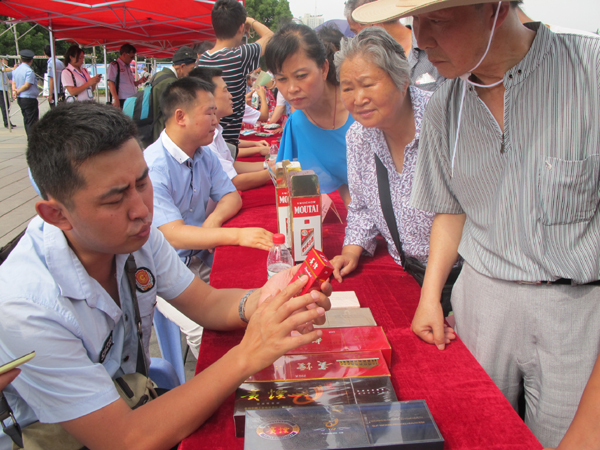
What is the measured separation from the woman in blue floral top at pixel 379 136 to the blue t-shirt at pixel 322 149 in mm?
610

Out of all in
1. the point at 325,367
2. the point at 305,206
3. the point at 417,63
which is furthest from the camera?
the point at 417,63

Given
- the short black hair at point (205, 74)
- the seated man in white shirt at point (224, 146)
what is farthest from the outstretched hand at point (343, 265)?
the short black hair at point (205, 74)

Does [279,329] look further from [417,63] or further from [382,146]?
[417,63]

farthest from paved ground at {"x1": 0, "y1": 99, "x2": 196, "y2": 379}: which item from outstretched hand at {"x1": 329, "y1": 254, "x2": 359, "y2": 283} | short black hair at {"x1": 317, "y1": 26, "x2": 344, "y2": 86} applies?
short black hair at {"x1": 317, "y1": 26, "x2": 344, "y2": 86}

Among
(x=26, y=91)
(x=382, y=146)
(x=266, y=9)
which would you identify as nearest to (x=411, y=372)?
(x=382, y=146)

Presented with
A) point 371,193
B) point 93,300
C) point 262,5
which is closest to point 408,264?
point 371,193

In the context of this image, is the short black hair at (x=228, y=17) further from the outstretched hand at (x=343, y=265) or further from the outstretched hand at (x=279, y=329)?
the outstretched hand at (x=279, y=329)

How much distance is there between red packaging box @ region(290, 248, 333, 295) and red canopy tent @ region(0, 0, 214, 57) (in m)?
8.18

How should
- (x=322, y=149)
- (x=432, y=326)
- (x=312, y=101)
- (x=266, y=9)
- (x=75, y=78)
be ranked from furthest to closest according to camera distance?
(x=266, y=9), (x=75, y=78), (x=322, y=149), (x=312, y=101), (x=432, y=326)

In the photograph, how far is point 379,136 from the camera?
6.25 feet

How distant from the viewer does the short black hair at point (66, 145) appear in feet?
3.53

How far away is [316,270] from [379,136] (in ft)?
3.32

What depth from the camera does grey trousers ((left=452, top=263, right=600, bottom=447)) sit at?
121 centimetres

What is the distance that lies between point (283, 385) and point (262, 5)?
152 feet
